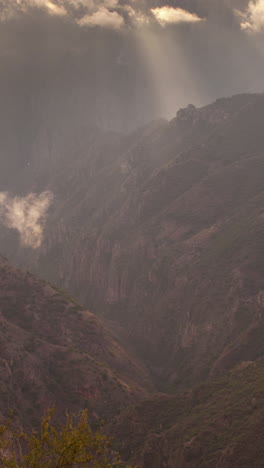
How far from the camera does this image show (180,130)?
185500 millimetres

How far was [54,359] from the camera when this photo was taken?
75.9 meters

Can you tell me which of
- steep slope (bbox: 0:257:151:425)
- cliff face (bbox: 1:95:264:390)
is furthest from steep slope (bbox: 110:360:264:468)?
cliff face (bbox: 1:95:264:390)

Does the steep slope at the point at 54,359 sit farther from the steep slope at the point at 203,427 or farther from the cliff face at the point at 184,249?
the cliff face at the point at 184,249

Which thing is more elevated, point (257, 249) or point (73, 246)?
point (73, 246)

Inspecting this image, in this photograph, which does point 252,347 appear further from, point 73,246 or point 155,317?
point 73,246

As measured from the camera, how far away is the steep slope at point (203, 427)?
1770 inches

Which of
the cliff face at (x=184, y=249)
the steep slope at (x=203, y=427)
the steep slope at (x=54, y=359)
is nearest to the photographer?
the steep slope at (x=203, y=427)

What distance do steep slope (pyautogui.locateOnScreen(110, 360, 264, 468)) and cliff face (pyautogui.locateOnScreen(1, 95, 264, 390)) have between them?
53.3ft

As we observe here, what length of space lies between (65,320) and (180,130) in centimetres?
11907

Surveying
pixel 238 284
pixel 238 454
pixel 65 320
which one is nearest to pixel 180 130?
pixel 238 284

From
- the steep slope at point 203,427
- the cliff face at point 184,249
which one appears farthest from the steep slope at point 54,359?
the cliff face at point 184,249

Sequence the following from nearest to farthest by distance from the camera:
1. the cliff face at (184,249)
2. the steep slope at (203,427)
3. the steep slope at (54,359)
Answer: the steep slope at (203,427) → the steep slope at (54,359) → the cliff face at (184,249)

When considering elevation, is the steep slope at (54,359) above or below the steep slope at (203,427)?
above

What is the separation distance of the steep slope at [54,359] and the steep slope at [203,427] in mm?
7793
